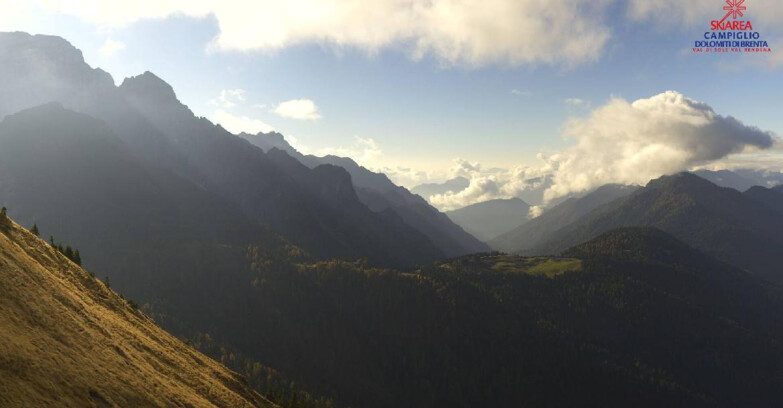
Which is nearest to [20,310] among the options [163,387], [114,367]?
[114,367]

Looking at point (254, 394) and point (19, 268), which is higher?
point (19, 268)

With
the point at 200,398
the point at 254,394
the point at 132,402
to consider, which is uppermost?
the point at 132,402

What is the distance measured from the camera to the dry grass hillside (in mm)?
37906

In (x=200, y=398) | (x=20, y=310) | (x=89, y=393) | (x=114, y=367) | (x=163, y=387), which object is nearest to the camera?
(x=89, y=393)

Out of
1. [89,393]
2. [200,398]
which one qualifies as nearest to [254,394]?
[200,398]

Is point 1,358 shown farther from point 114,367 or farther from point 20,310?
point 114,367

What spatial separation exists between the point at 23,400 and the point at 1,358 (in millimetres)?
4693

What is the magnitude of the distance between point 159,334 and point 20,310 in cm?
3886

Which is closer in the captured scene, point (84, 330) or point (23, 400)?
point (23, 400)

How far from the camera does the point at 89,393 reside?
41.2m

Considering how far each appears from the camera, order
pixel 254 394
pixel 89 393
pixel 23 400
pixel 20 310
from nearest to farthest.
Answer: pixel 23 400
pixel 89 393
pixel 20 310
pixel 254 394

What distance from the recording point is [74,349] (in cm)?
4544

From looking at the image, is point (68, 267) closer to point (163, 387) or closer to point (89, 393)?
point (163, 387)

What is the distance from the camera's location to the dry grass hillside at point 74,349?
37.9 metres
